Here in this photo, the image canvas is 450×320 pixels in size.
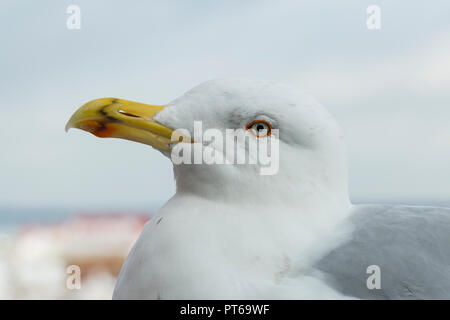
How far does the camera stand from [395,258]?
948 millimetres

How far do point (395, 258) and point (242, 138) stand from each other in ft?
1.17

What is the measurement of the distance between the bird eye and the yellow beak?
0.53 ft

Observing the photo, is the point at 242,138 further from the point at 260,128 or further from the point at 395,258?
the point at 395,258

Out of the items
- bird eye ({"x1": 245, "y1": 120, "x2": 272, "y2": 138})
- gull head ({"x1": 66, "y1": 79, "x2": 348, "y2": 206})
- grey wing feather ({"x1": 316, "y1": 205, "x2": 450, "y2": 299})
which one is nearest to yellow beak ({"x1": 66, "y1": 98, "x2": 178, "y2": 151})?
gull head ({"x1": 66, "y1": 79, "x2": 348, "y2": 206})

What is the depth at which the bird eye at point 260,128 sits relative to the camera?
1.05 metres

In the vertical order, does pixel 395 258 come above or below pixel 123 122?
below

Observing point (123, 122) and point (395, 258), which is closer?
point (395, 258)

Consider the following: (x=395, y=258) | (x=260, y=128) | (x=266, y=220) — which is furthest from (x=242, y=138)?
(x=395, y=258)

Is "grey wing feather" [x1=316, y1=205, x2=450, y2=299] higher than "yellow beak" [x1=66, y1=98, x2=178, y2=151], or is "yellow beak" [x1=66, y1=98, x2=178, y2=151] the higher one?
"yellow beak" [x1=66, y1=98, x2=178, y2=151]

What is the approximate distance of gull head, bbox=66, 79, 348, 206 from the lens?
1.03 meters

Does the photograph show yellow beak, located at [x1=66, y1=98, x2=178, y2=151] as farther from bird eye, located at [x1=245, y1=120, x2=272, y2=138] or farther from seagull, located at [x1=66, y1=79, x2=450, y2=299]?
bird eye, located at [x1=245, y1=120, x2=272, y2=138]

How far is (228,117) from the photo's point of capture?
3.50 ft
